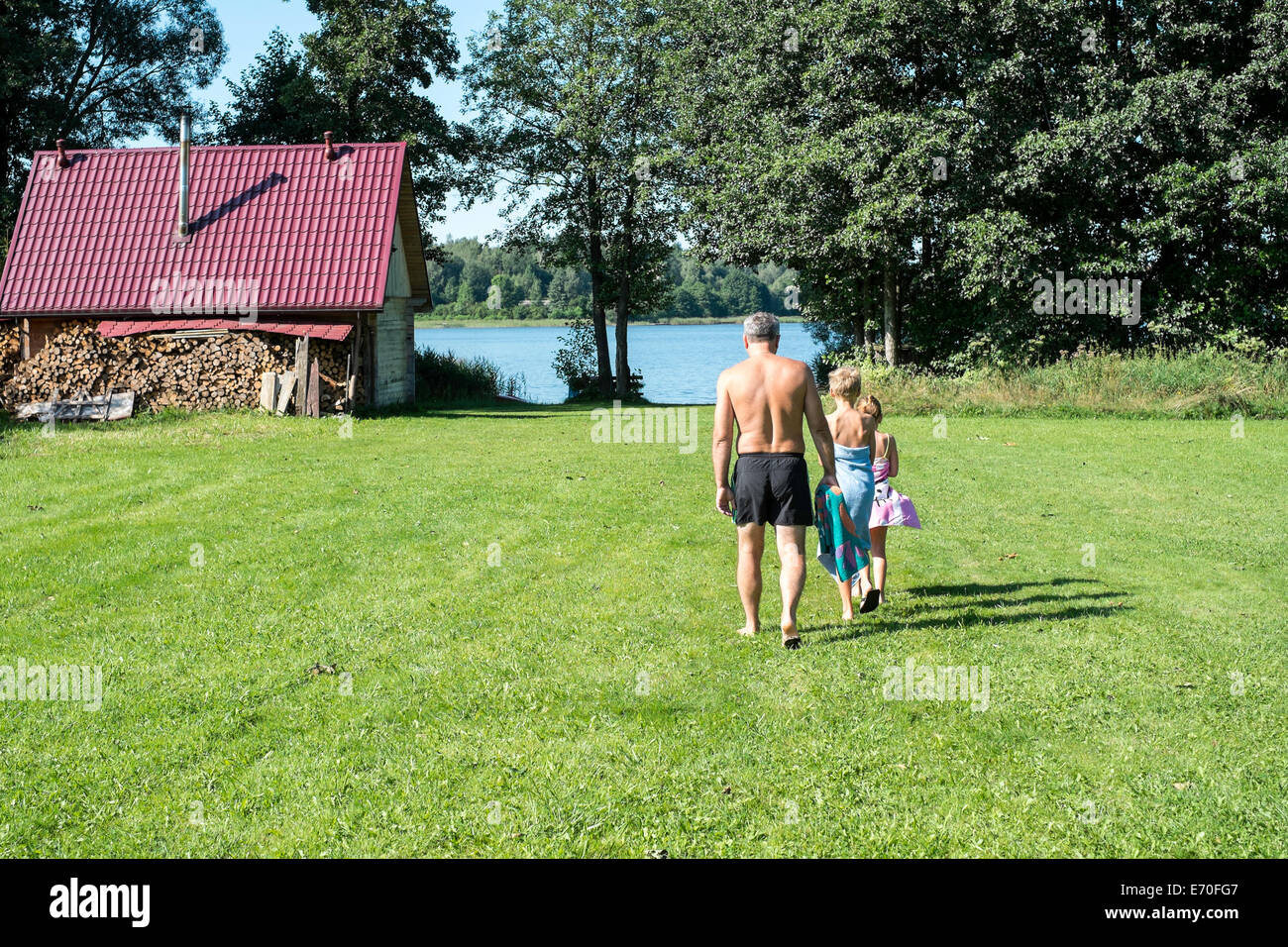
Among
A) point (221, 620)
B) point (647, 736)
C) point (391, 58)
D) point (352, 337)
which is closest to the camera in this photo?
point (647, 736)

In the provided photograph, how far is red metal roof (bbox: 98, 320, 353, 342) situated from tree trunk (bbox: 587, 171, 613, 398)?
1487cm

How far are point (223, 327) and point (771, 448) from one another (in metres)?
19.3

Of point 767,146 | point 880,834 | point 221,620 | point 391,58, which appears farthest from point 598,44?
point 880,834

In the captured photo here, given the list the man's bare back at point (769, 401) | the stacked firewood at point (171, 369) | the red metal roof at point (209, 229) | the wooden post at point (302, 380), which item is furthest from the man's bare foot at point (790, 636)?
the red metal roof at point (209, 229)

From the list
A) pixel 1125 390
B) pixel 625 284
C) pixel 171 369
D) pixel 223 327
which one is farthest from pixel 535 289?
pixel 1125 390

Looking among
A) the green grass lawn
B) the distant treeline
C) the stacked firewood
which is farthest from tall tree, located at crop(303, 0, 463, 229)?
the distant treeline

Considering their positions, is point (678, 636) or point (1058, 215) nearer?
point (678, 636)

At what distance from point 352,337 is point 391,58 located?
1473cm

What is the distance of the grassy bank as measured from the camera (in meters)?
22.6

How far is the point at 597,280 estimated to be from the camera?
125 ft
